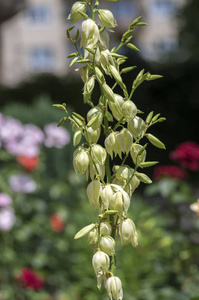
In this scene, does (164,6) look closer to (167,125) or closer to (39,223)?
(167,125)

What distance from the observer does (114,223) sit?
3.01ft

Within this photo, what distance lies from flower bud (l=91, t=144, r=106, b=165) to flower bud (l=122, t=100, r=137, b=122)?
0.25 ft

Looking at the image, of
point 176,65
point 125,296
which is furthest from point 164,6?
point 125,296

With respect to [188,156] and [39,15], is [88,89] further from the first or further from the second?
[39,15]

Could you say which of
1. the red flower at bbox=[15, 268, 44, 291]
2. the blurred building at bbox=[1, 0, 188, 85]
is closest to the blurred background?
the red flower at bbox=[15, 268, 44, 291]

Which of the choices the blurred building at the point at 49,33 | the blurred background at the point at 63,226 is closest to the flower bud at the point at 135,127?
the blurred background at the point at 63,226

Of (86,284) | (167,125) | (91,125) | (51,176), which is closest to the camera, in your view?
(91,125)

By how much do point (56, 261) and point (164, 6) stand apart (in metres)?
33.8

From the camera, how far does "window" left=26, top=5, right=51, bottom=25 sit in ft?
115

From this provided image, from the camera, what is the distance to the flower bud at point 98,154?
0.87 meters

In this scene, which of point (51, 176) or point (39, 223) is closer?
point (39, 223)

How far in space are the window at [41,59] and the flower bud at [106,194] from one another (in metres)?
35.5

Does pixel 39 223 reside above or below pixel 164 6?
above

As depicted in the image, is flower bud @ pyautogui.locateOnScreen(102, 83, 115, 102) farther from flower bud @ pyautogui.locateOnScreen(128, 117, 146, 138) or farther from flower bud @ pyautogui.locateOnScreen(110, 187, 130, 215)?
flower bud @ pyautogui.locateOnScreen(110, 187, 130, 215)
